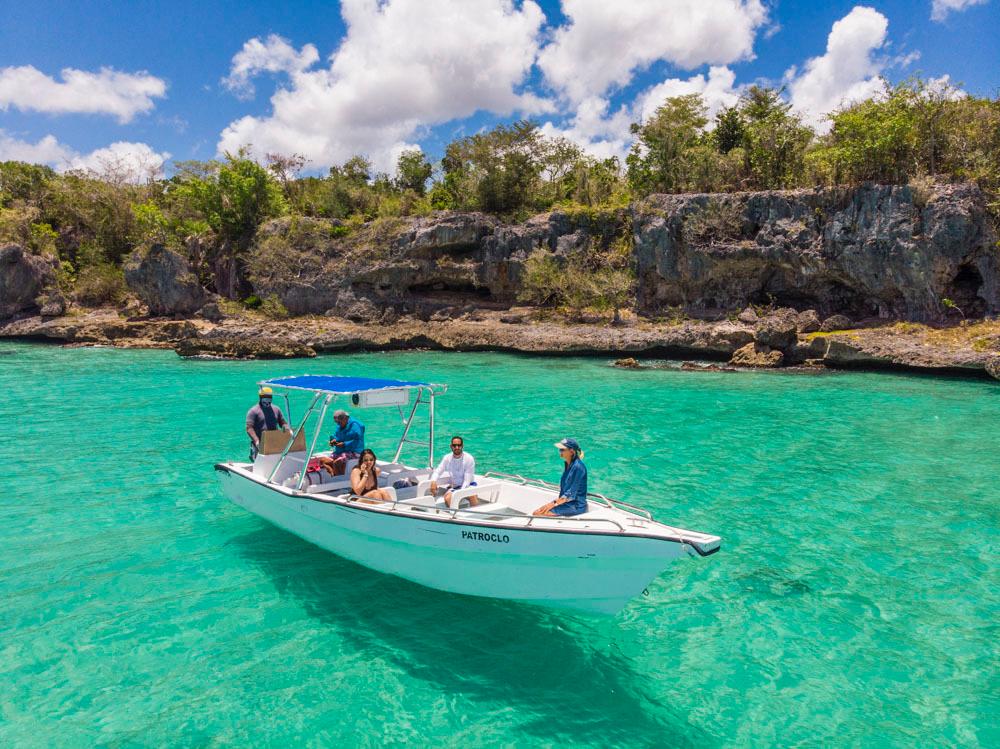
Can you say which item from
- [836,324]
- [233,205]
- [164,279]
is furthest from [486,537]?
[233,205]

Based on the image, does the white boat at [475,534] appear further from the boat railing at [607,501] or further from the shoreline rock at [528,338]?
the shoreline rock at [528,338]

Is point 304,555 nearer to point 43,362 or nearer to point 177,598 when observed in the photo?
point 177,598

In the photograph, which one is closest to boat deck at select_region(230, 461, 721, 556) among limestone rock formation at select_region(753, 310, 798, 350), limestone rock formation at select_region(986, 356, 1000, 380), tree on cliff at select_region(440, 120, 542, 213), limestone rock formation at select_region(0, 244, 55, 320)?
limestone rock formation at select_region(986, 356, 1000, 380)

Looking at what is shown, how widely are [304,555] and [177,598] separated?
1752 millimetres

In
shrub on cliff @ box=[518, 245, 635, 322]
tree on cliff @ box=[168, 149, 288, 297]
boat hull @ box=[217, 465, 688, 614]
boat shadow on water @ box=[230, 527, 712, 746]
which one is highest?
tree on cliff @ box=[168, 149, 288, 297]

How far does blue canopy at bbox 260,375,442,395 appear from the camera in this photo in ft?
29.2

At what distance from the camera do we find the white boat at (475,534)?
5883 mm

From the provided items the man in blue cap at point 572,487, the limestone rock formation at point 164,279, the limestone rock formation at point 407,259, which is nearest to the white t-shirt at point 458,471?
the man in blue cap at point 572,487

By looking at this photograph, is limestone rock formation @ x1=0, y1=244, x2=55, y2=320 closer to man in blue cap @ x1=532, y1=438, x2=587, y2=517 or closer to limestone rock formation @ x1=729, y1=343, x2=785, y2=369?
limestone rock formation @ x1=729, y1=343, x2=785, y2=369

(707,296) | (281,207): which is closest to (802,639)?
(707,296)

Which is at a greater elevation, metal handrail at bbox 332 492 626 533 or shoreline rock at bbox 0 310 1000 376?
shoreline rock at bbox 0 310 1000 376

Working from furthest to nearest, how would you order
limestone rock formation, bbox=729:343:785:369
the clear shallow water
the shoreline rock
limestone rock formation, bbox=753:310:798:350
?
limestone rock formation, bbox=753:310:798:350, limestone rock formation, bbox=729:343:785:369, the shoreline rock, the clear shallow water

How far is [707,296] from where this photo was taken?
35.9 m

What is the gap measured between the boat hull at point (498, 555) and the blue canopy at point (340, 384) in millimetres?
1657
